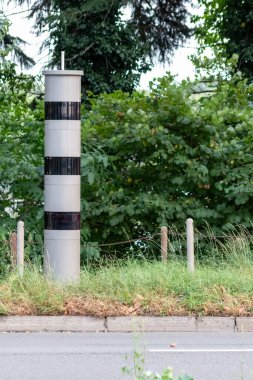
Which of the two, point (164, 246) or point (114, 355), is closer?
point (114, 355)

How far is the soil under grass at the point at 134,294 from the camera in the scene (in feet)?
39.7

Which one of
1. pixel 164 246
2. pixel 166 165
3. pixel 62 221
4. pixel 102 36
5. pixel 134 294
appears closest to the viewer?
pixel 134 294

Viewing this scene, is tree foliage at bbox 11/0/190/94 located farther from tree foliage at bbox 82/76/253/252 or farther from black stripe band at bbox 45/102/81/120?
black stripe band at bbox 45/102/81/120

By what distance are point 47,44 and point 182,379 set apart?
27.8 m

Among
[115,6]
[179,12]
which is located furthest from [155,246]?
[179,12]

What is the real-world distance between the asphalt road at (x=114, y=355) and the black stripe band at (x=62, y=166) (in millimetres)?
2799

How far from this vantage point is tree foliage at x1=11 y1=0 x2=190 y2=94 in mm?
31188

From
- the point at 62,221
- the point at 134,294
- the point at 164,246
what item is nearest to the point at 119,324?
the point at 134,294

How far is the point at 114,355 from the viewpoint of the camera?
10.2 meters

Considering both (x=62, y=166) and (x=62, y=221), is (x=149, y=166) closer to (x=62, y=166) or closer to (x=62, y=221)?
(x=62, y=166)

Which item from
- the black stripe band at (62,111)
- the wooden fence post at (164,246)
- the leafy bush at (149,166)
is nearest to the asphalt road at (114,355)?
the wooden fence post at (164,246)

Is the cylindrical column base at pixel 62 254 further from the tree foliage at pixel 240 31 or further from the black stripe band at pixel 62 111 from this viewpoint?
the tree foliage at pixel 240 31

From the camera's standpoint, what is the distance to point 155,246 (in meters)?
17.0

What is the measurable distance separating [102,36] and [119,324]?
2027 cm
